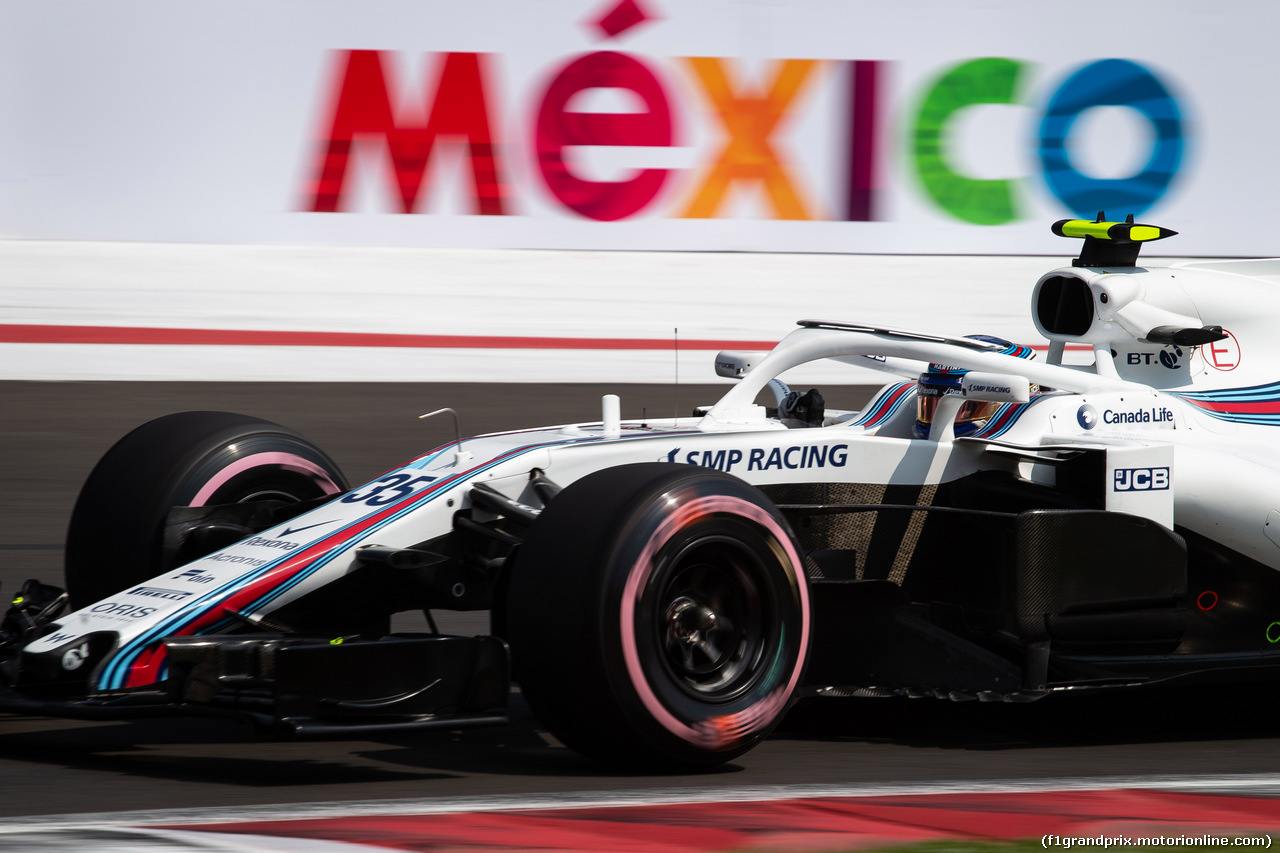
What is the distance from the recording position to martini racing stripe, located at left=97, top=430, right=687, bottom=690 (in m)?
4.50

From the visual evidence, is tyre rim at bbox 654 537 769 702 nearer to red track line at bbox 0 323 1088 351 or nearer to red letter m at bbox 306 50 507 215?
red track line at bbox 0 323 1088 351

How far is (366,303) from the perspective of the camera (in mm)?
12906

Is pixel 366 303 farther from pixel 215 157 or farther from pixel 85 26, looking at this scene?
pixel 85 26

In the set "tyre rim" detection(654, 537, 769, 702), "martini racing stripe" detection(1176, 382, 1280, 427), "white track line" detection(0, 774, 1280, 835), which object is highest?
"martini racing stripe" detection(1176, 382, 1280, 427)

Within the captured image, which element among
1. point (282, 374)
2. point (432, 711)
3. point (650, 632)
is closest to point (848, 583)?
point (650, 632)

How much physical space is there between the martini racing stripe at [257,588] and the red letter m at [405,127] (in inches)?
316

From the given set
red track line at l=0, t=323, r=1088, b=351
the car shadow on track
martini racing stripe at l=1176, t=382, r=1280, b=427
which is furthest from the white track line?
red track line at l=0, t=323, r=1088, b=351

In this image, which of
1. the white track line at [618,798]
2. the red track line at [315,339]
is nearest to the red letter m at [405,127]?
the red track line at [315,339]

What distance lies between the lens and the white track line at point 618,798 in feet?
13.3

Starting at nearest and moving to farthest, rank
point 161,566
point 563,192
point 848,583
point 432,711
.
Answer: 1. point 432,711
2. point 848,583
3. point 161,566
4. point 563,192

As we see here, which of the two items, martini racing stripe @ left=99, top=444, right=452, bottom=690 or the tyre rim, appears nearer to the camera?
martini racing stripe @ left=99, top=444, right=452, bottom=690

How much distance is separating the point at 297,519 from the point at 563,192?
8.28 meters

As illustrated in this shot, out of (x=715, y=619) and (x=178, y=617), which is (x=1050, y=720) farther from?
(x=178, y=617)

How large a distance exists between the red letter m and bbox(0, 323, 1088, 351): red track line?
976 mm
